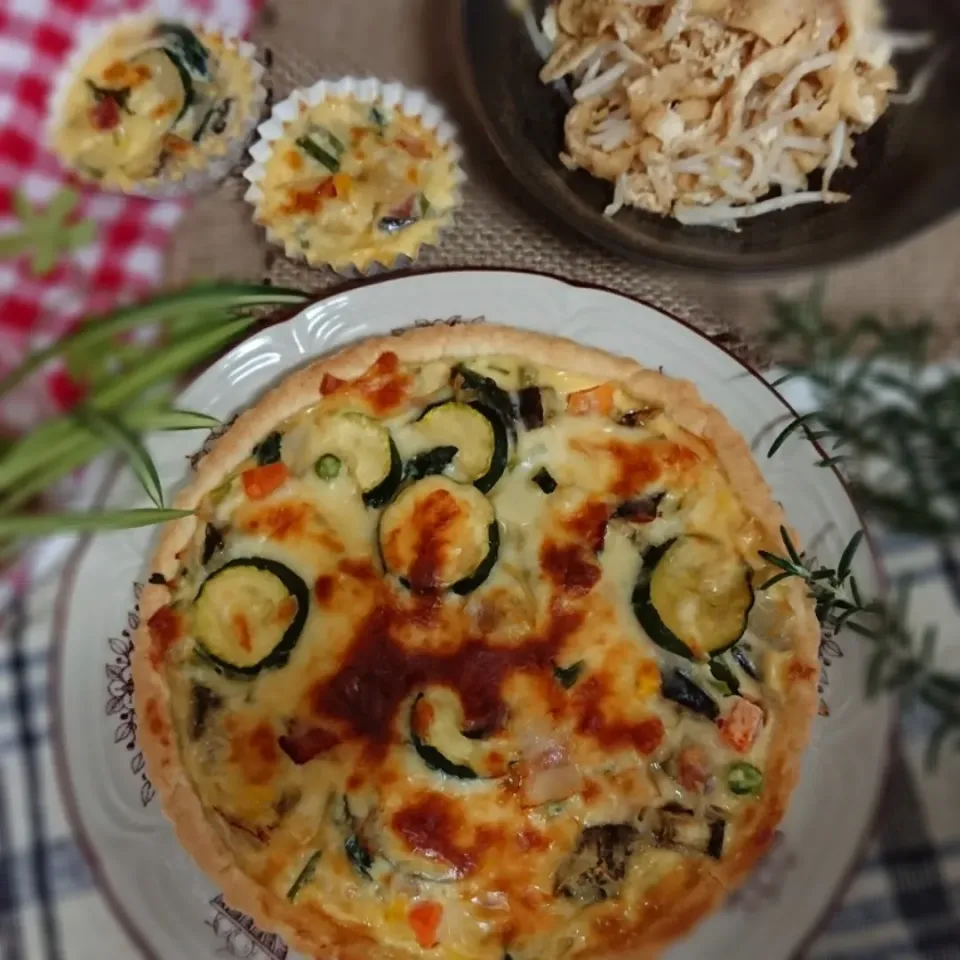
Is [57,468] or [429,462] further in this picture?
[429,462]

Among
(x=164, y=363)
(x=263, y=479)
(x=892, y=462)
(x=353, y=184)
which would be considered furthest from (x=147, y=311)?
(x=892, y=462)

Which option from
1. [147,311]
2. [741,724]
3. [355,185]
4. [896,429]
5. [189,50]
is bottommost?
[741,724]

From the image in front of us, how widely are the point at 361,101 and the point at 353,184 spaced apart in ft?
0.69

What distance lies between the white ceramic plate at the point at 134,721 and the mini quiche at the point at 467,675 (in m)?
0.05

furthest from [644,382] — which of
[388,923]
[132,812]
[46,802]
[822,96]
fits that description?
[46,802]

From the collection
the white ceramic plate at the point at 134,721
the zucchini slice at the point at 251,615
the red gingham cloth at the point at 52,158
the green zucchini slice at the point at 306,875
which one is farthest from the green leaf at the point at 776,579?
the red gingham cloth at the point at 52,158

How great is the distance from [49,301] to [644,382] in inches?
46.9

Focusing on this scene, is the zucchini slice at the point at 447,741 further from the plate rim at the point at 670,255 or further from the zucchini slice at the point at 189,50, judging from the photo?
the zucchini slice at the point at 189,50

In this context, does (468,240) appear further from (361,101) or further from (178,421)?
(178,421)

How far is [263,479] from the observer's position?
2.00 metres

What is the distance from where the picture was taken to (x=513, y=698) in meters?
1.94

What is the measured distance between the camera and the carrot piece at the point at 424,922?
190 centimetres

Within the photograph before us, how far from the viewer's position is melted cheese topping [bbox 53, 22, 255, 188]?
7.04ft

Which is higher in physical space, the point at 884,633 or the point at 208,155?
the point at 208,155
